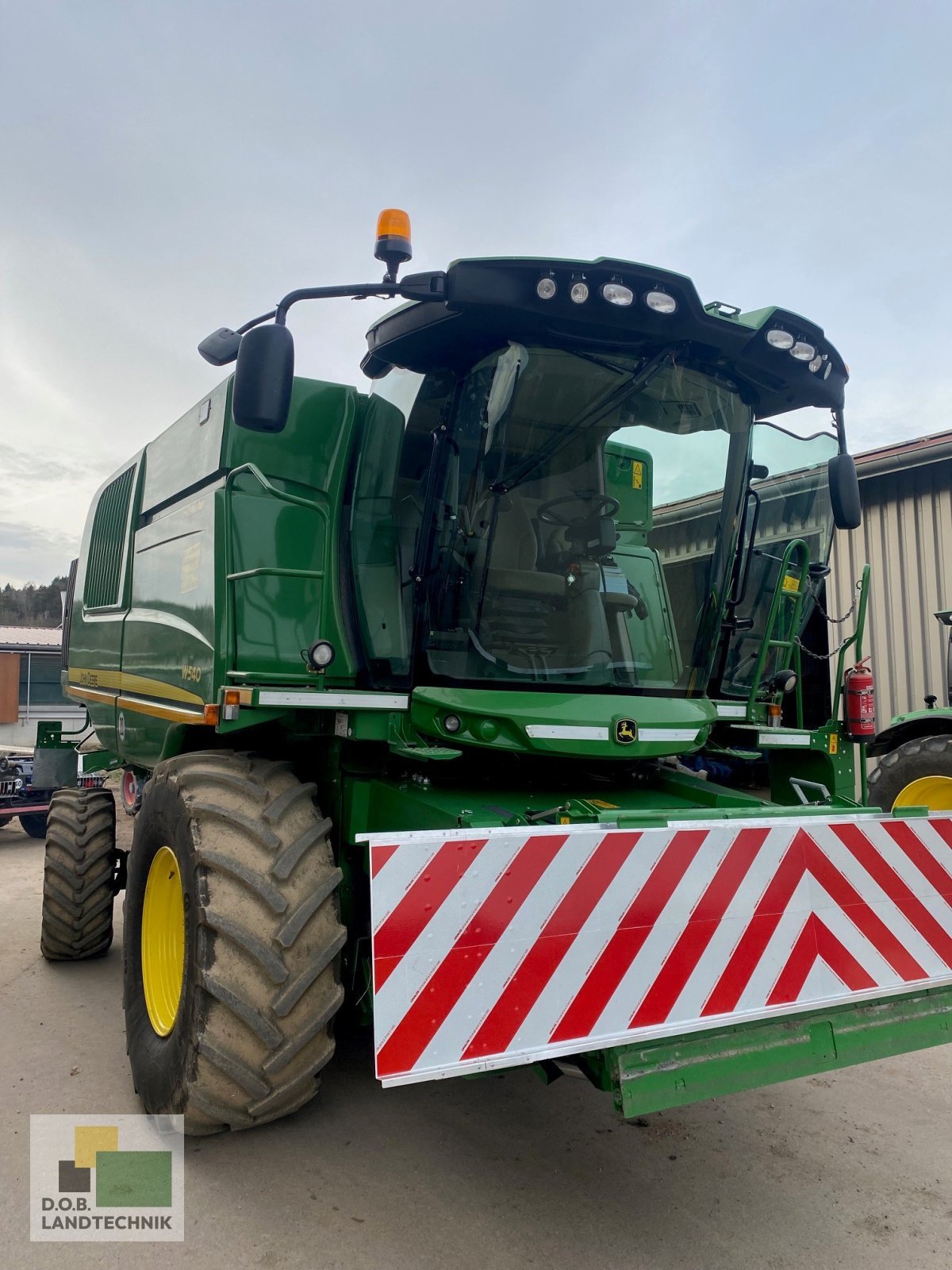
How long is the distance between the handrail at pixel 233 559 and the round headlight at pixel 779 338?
180cm

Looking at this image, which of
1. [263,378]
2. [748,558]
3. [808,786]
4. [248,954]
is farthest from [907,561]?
[248,954]

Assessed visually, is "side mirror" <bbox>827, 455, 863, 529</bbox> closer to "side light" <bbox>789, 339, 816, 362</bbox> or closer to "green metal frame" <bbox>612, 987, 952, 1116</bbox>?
"side light" <bbox>789, 339, 816, 362</bbox>

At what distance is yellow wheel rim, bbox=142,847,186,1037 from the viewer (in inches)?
127

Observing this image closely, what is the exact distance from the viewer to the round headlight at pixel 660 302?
2.88m

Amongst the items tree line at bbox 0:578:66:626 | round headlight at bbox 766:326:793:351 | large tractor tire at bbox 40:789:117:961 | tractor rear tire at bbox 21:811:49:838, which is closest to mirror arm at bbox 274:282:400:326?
round headlight at bbox 766:326:793:351

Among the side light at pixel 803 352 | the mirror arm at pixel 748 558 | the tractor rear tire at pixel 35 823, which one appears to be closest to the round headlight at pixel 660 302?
the side light at pixel 803 352

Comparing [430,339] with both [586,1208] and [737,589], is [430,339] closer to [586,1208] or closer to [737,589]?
Result: [737,589]

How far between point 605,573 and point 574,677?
451 mm

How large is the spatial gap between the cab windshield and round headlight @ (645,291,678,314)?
20 cm

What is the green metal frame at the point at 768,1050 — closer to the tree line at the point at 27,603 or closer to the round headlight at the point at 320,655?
the round headlight at the point at 320,655

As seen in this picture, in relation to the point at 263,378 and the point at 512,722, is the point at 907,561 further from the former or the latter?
the point at 263,378

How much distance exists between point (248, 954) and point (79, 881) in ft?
9.05

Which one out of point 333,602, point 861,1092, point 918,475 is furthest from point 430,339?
point 918,475

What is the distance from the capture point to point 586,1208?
2.60m
